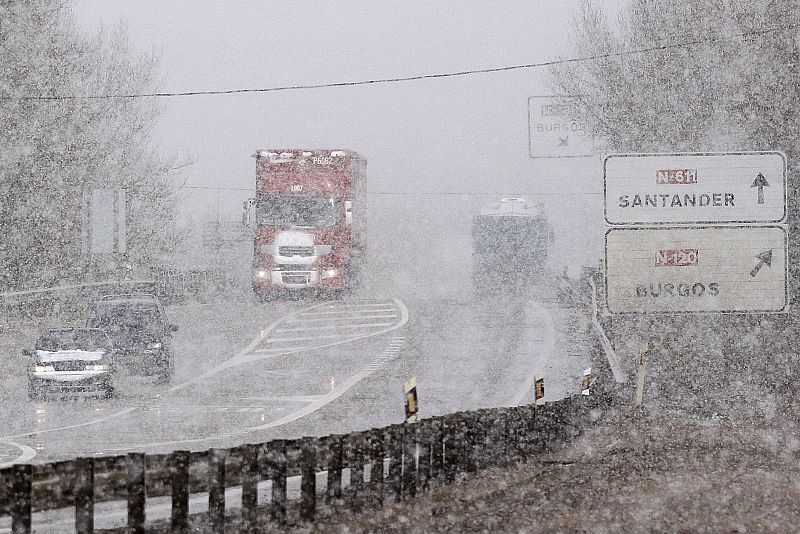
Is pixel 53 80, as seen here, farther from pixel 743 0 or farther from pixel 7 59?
pixel 743 0

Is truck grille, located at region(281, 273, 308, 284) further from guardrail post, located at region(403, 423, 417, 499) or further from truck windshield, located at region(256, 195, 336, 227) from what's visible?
guardrail post, located at region(403, 423, 417, 499)

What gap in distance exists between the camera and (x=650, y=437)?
1894 centimetres

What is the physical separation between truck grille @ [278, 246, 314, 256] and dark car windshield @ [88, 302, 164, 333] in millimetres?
8907

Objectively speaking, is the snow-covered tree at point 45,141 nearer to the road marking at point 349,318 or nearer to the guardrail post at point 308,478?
the road marking at point 349,318

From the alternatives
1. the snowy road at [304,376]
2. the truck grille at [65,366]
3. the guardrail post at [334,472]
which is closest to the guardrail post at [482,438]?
the guardrail post at [334,472]

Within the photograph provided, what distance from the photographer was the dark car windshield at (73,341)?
22.8 meters

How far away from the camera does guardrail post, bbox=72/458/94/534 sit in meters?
8.44

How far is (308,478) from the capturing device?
35.2 ft

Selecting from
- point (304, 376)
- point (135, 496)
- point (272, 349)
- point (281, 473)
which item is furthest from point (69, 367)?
point (135, 496)

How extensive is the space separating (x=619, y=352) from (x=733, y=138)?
7.41m

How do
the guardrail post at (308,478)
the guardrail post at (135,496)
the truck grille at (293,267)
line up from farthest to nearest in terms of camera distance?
the truck grille at (293,267), the guardrail post at (308,478), the guardrail post at (135,496)

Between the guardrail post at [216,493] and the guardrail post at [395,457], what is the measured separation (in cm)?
272

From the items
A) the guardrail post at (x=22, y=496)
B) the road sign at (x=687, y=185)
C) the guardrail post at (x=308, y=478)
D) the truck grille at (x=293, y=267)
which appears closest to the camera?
the guardrail post at (x=22, y=496)

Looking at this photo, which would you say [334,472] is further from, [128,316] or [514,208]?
[514,208]
